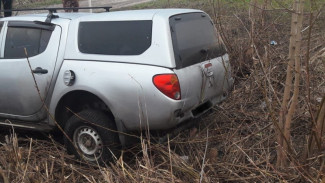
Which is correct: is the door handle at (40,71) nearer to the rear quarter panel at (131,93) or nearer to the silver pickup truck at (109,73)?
the silver pickup truck at (109,73)

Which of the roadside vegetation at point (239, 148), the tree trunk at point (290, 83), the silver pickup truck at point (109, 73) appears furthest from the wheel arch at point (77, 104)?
the tree trunk at point (290, 83)

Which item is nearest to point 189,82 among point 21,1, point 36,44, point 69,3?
point 36,44

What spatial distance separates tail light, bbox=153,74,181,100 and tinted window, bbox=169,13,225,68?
170mm

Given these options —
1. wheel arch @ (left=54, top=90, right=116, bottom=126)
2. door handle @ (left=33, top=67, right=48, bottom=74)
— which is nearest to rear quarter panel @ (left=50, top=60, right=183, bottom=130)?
wheel arch @ (left=54, top=90, right=116, bottom=126)

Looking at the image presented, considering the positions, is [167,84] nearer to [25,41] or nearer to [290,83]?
[290,83]

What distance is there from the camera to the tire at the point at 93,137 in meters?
3.93

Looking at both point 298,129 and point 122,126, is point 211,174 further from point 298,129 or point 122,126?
point 298,129

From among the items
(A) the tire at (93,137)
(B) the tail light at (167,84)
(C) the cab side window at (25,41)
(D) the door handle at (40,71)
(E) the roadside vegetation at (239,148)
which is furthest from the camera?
(C) the cab side window at (25,41)

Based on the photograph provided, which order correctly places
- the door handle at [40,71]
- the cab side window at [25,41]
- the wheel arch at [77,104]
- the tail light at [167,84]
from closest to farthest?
the tail light at [167,84] → the wheel arch at [77,104] → the door handle at [40,71] → the cab side window at [25,41]

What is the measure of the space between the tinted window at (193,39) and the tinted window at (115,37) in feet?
0.97

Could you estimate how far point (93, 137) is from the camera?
4027mm

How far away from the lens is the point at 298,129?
14.3ft

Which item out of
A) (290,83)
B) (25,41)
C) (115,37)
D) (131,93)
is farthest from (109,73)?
(290,83)

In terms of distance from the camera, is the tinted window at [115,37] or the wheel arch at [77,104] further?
the wheel arch at [77,104]
